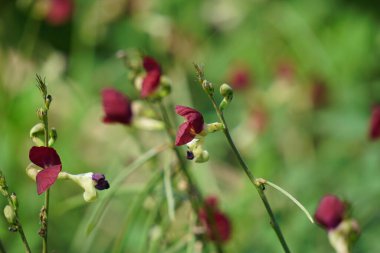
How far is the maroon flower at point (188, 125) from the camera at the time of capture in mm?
873

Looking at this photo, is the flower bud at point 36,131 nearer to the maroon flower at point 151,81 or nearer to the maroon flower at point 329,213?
the maroon flower at point 151,81

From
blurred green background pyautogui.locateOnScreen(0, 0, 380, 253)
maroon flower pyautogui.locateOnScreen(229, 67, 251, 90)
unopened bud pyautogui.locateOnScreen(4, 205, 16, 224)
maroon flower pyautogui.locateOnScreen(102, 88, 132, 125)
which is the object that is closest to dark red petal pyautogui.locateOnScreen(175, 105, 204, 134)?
unopened bud pyautogui.locateOnScreen(4, 205, 16, 224)

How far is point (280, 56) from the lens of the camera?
8.95ft

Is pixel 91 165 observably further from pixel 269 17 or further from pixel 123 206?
pixel 269 17

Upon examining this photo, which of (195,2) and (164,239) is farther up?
(195,2)

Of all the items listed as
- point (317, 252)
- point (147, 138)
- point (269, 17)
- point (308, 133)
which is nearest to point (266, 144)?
point (308, 133)

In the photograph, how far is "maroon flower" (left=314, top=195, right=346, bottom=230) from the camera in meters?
1.06

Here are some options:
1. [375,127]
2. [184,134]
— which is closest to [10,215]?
[184,134]

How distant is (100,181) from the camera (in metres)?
0.91

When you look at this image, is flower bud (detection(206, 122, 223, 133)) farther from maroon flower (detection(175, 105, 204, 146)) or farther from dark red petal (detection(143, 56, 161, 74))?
dark red petal (detection(143, 56, 161, 74))

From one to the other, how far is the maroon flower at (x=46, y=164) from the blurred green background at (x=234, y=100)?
19.6 inches

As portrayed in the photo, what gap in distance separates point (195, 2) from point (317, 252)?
1.69m

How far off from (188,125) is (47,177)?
0.18m

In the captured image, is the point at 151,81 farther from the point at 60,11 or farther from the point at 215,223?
the point at 60,11
